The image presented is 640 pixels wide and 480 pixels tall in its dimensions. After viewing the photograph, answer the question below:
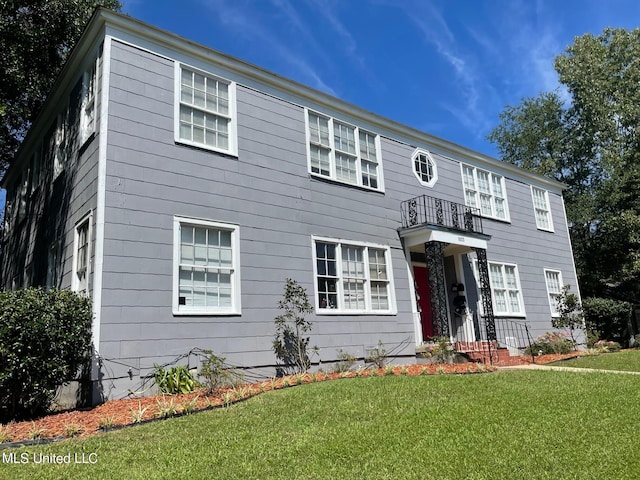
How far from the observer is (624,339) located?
750 inches

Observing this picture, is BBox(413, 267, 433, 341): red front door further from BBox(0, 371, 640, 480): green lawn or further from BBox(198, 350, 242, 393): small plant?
BBox(198, 350, 242, 393): small plant

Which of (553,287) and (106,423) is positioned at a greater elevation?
(553,287)

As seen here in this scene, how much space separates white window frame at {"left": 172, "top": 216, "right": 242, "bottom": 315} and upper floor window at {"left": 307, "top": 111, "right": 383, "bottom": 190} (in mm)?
2828

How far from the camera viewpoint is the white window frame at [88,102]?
9.27 metres

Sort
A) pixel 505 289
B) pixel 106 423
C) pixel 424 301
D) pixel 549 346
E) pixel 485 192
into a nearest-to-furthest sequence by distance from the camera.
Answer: pixel 106 423
pixel 424 301
pixel 549 346
pixel 505 289
pixel 485 192

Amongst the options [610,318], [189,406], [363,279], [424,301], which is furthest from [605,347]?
[189,406]

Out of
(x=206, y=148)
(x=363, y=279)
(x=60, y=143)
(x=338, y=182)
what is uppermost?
(x=60, y=143)

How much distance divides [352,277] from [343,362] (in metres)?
1.96

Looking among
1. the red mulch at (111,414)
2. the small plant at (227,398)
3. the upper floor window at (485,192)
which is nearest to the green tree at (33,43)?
the red mulch at (111,414)

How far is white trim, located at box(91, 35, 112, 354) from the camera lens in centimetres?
750

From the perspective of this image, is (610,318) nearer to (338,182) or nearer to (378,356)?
(378,356)

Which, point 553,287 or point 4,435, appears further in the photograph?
point 553,287

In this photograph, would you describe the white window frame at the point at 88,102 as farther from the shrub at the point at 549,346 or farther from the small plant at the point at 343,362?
the shrub at the point at 549,346

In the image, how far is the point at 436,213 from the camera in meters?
13.7
